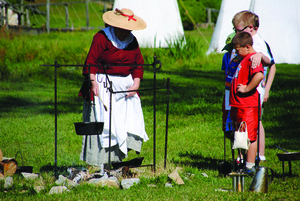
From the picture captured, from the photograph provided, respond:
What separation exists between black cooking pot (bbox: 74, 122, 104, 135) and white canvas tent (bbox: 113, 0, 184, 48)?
36.4ft

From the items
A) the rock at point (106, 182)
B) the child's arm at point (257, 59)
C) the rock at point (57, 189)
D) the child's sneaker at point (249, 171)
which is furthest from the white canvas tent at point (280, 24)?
the rock at point (57, 189)

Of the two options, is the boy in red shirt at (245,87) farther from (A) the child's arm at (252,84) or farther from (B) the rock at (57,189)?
(B) the rock at (57,189)

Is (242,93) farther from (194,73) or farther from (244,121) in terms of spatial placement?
(194,73)

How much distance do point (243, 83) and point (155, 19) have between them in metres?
11.5

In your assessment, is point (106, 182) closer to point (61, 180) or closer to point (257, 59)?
point (61, 180)

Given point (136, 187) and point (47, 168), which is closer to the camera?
point (136, 187)

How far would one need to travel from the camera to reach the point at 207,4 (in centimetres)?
3931

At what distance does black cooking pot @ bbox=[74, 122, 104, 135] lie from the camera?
11.5ft

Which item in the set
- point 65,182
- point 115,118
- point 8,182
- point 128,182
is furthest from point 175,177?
point 8,182

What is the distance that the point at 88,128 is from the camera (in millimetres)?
3527

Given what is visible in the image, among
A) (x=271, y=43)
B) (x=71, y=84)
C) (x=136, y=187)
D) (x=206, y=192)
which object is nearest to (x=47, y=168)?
(x=136, y=187)

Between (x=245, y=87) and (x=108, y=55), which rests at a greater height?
(x=108, y=55)

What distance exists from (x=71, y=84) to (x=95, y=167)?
256 inches

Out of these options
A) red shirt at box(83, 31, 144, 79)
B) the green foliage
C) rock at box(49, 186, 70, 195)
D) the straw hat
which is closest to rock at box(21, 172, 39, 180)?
rock at box(49, 186, 70, 195)
